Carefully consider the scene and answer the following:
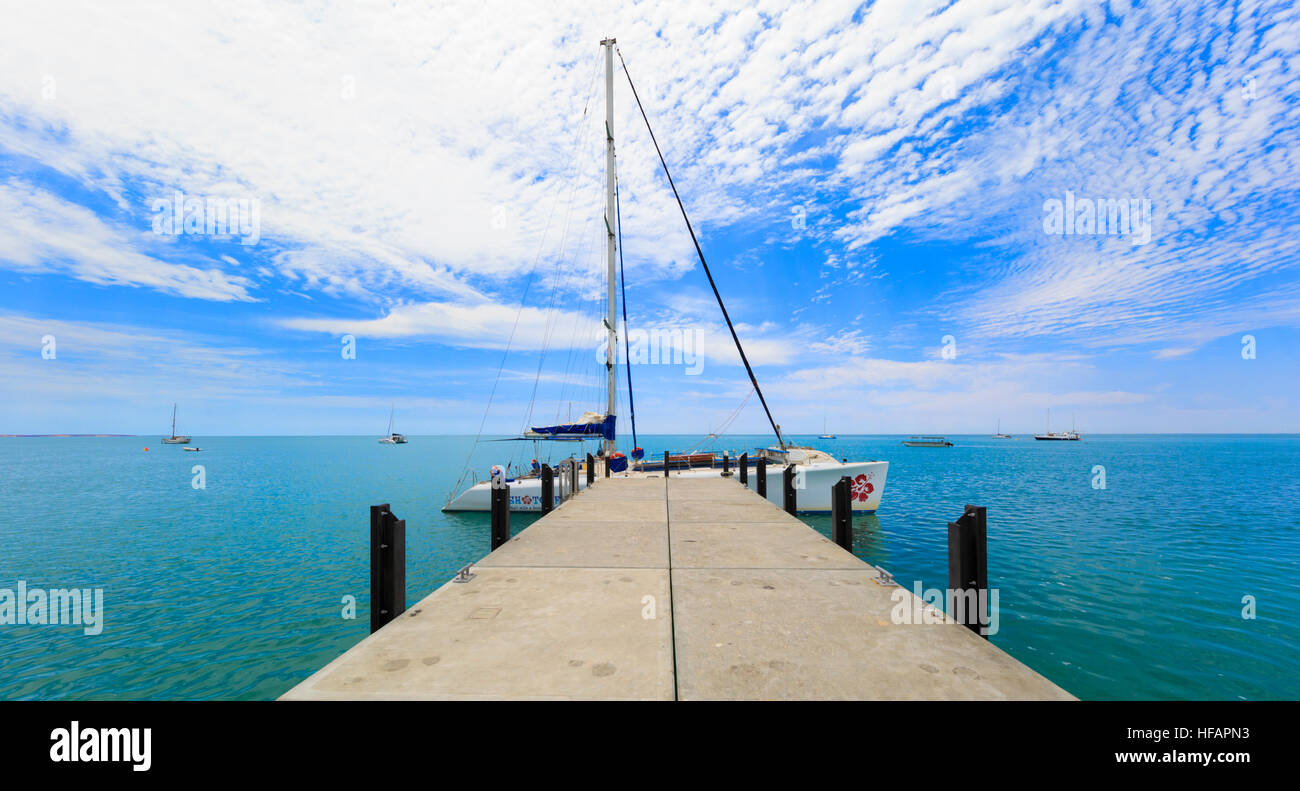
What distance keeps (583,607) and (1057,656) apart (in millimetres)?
9237

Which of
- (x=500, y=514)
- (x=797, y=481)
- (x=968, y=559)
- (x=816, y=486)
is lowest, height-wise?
(x=816, y=486)

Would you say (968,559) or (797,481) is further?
(797,481)

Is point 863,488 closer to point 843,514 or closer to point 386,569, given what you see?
point 843,514

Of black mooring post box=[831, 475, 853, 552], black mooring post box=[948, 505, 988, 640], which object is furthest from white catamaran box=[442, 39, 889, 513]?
black mooring post box=[948, 505, 988, 640]

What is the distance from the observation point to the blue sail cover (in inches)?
926

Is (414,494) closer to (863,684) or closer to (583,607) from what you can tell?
(583,607)

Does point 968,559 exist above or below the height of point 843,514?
above

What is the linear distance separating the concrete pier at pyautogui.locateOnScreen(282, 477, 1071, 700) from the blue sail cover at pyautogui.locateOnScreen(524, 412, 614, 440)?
1590cm

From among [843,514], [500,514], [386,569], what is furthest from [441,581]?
[843,514]

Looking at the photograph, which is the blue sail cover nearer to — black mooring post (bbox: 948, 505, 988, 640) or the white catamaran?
the white catamaran

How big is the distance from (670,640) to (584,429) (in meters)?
19.7

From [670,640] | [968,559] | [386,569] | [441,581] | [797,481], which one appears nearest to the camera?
[670,640]

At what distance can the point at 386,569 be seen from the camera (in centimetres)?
584
